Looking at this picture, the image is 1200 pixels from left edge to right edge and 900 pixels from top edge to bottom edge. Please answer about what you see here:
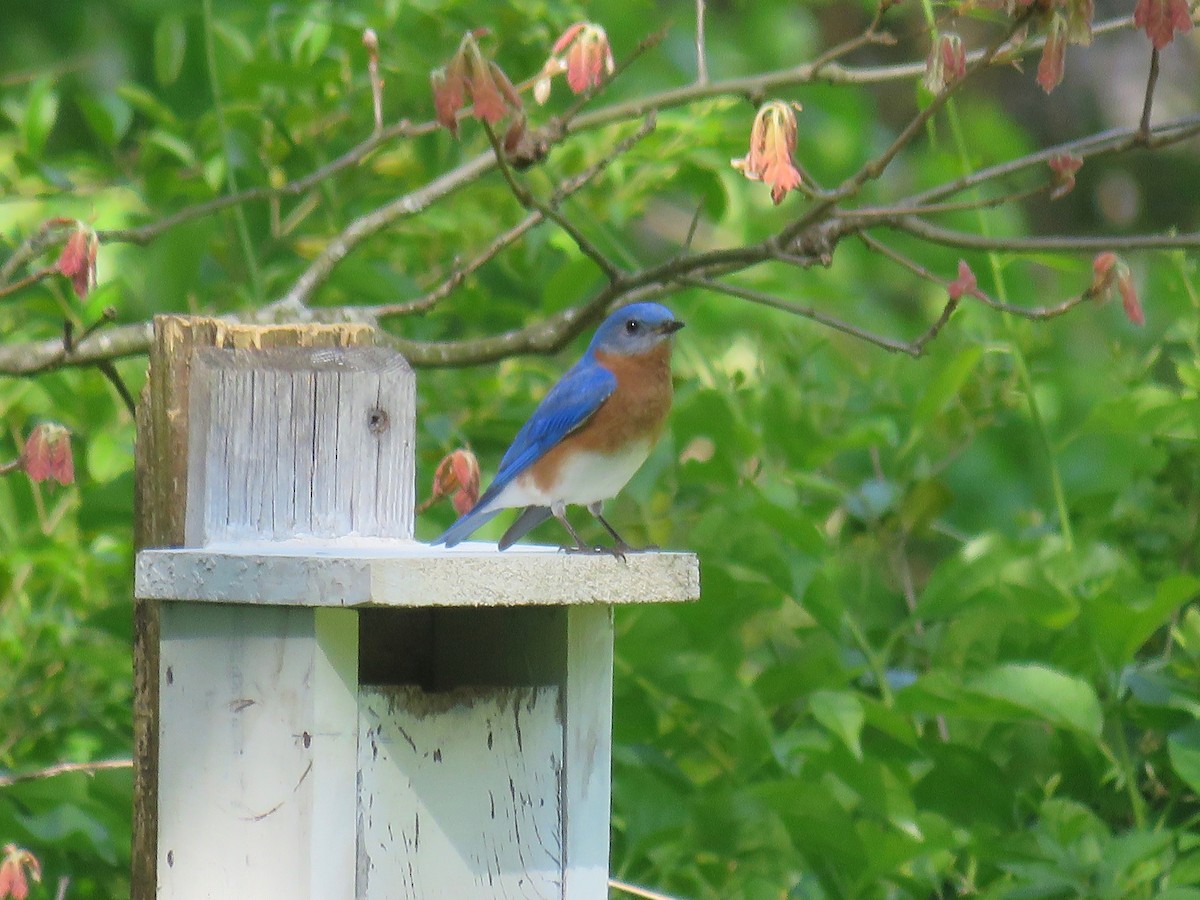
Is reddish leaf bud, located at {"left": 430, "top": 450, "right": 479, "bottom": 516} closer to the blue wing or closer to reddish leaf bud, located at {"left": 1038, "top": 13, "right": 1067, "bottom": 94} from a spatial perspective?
the blue wing

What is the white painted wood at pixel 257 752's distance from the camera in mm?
2154

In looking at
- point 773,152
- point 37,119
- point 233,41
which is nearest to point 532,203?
point 773,152

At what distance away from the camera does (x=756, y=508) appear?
9.84ft

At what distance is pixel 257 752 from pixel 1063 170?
155 cm

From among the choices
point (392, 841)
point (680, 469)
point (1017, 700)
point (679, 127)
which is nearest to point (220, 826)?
point (392, 841)

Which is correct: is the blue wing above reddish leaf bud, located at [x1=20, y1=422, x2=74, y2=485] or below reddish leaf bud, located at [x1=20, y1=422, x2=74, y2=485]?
above

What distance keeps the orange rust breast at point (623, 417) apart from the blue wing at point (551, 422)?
16 millimetres

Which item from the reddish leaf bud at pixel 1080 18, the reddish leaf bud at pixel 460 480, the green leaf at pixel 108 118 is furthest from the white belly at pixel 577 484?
the green leaf at pixel 108 118

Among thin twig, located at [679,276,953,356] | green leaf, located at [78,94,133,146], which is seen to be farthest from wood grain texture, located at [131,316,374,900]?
green leaf, located at [78,94,133,146]

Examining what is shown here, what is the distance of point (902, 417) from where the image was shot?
388 cm

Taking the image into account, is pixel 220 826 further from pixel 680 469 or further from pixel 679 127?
pixel 679 127

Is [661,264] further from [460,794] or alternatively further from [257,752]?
[257,752]

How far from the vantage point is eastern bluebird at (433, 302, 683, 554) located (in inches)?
119

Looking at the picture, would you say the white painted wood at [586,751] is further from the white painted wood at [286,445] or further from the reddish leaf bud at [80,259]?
the reddish leaf bud at [80,259]
